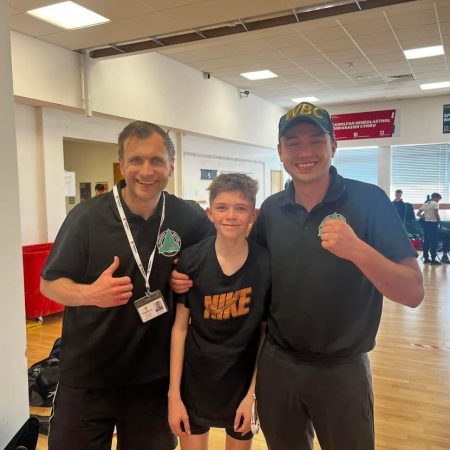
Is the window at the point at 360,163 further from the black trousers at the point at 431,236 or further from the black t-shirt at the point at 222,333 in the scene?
the black t-shirt at the point at 222,333

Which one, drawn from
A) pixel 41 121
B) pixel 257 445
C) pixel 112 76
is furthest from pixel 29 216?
pixel 257 445

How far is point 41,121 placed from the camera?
229 inches

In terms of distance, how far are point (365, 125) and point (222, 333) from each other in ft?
39.4

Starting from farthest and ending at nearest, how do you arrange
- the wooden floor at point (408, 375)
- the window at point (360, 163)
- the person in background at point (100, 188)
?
the window at point (360, 163)
the person in background at point (100, 188)
the wooden floor at point (408, 375)

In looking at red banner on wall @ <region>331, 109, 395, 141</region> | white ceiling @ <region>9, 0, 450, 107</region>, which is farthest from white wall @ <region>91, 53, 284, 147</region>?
red banner on wall @ <region>331, 109, 395, 141</region>

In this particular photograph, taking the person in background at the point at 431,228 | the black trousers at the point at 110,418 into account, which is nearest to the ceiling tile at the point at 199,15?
the black trousers at the point at 110,418

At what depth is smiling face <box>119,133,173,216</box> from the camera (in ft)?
5.41

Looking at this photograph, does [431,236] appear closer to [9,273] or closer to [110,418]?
[110,418]

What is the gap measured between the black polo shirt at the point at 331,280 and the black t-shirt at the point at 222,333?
8cm

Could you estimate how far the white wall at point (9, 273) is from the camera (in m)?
1.69

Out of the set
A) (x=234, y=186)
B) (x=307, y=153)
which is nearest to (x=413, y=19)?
(x=307, y=153)

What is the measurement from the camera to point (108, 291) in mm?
1466

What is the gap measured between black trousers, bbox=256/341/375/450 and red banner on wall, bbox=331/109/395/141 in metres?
11.5

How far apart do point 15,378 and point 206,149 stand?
26.9 feet
